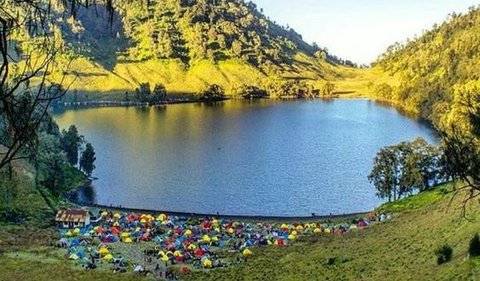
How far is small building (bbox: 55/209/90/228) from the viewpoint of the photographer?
6706 centimetres

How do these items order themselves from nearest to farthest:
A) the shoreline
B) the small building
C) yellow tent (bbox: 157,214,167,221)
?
the small building < yellow tent (bbox: 157,214,167,221) < the shoreline

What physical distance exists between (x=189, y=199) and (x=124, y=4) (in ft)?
259

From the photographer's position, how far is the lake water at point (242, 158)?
84.8 m

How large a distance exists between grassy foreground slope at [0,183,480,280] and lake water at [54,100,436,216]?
868 inches

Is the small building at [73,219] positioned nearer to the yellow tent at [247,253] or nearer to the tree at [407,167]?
the yellow tent at [247,253]

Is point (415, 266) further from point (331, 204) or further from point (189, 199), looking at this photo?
point (189, 199)

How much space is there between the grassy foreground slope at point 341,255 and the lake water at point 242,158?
2205cm

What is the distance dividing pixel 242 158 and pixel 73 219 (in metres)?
52.5

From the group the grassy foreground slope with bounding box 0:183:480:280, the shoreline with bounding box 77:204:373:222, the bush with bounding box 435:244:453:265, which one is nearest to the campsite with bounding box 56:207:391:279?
the grassy foreground slope with bounding box 0:183:480:280

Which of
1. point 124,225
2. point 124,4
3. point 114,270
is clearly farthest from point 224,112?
point 124,4

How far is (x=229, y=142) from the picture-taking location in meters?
134

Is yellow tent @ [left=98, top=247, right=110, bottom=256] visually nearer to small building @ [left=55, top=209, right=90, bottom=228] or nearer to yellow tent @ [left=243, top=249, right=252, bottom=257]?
yellow tent @ [left=243, top=249, right=252, bottom=257]

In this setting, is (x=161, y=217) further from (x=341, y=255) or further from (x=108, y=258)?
(x=341, y=255)

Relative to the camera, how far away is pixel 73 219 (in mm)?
67250
